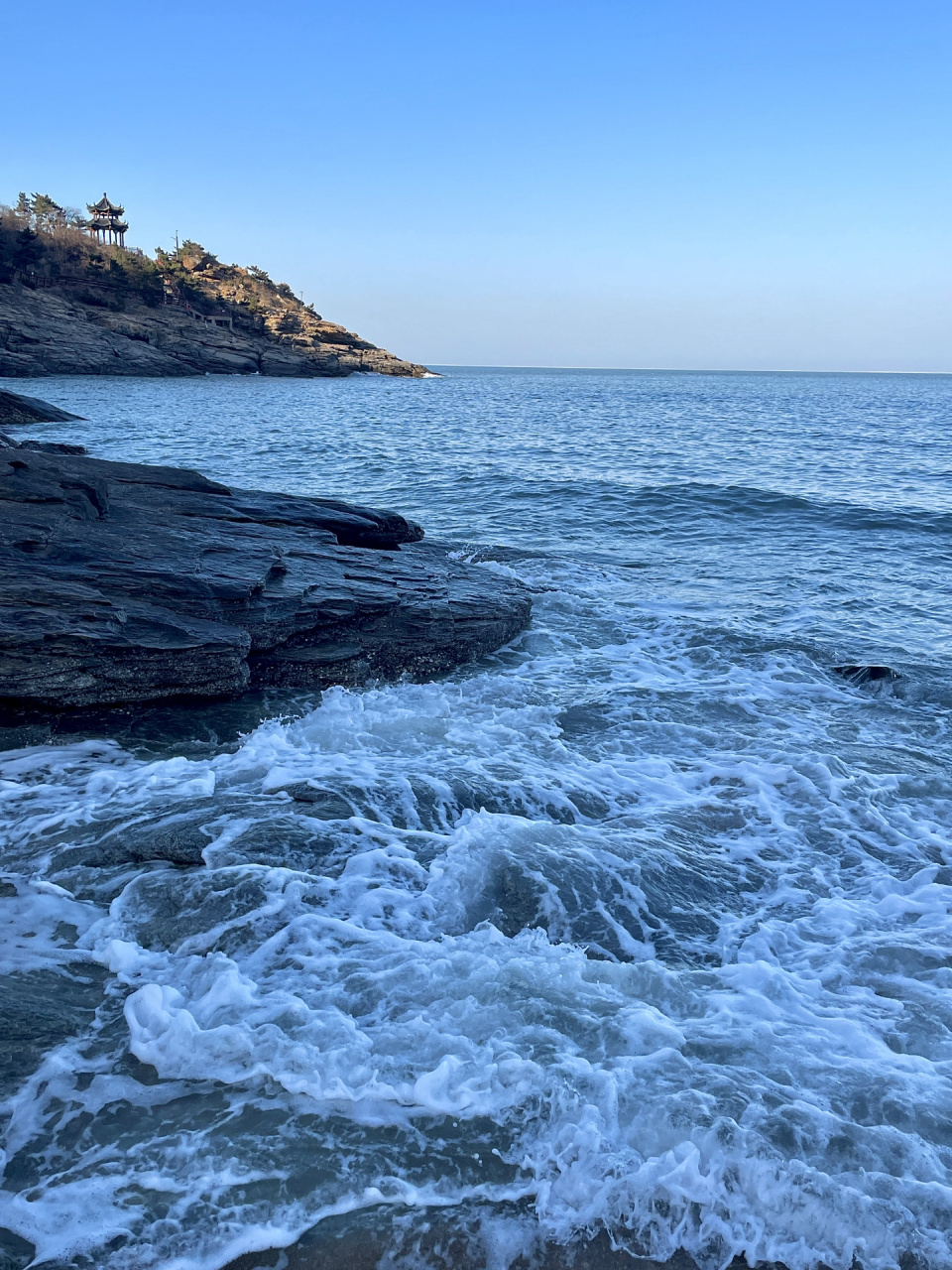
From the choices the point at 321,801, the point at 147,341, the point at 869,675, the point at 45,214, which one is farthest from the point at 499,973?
the point at 45,214

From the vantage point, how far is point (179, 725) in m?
6.64

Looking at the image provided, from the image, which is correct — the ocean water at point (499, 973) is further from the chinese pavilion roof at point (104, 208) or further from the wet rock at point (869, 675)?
the chinese pavilion roof at point (104, 208)

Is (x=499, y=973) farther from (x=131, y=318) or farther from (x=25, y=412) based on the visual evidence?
(x=131, y=318)

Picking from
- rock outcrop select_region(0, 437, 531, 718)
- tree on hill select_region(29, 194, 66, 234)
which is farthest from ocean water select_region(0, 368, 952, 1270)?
tree on hill select_region(29, 194, 66, 234)

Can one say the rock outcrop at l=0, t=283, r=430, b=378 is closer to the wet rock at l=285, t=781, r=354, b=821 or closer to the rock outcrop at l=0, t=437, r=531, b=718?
the rock outcrop at l=0, t=437, r=531, b=718

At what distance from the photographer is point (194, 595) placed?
7.30 metres

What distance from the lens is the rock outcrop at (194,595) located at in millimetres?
6477

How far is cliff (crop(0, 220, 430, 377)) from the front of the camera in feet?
209

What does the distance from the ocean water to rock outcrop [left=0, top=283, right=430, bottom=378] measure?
64.2 m

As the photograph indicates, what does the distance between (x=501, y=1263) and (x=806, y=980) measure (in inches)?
86.9

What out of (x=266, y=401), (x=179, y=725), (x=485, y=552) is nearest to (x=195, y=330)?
(x=266, y=401)

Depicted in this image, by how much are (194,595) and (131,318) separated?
268ft

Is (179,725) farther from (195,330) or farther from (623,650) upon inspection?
(195,330)

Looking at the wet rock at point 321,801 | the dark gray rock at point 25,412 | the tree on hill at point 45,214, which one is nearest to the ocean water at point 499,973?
the wet rock at point 321,801
